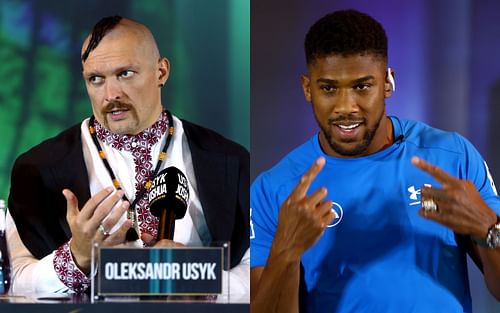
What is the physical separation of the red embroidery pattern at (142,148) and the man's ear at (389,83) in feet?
3.35

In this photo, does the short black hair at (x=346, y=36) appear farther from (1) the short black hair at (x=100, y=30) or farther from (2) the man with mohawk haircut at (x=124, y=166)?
(1) the short black hair at (x=100, y=30)

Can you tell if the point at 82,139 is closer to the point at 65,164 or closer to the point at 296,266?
the point at 65,164

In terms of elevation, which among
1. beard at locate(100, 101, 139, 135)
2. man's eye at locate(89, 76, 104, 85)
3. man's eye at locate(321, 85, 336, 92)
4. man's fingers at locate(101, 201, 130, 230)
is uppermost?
man's eye at locate(89, 76, 104, 85)

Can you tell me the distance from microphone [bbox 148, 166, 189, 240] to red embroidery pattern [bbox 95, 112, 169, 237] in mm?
49

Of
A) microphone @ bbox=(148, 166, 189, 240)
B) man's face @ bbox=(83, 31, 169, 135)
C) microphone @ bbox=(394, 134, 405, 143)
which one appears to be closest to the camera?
microphone @ bbox=(148, 166, 189, 240)

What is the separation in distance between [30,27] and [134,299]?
132cm

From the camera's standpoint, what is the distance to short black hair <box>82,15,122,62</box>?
4008 mm

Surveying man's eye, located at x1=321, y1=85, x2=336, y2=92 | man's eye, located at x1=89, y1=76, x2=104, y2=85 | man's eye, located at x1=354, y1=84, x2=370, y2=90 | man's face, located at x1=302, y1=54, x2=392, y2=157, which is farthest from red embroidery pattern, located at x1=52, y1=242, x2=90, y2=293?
man's eye, located at x1=354, y1=84, x2=370, y2=90

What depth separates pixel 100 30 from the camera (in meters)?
4.02

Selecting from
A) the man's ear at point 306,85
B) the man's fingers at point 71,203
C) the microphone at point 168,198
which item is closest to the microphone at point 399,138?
the man's ear at point 306,85

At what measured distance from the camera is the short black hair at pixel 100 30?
4.01 metres

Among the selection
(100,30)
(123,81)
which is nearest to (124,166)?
(123,81)

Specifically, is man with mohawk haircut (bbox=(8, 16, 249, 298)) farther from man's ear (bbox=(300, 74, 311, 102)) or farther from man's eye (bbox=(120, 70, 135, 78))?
man's ear (bbox=(300, 74, 311, 102))

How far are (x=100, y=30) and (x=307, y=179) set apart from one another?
45.4 inches
